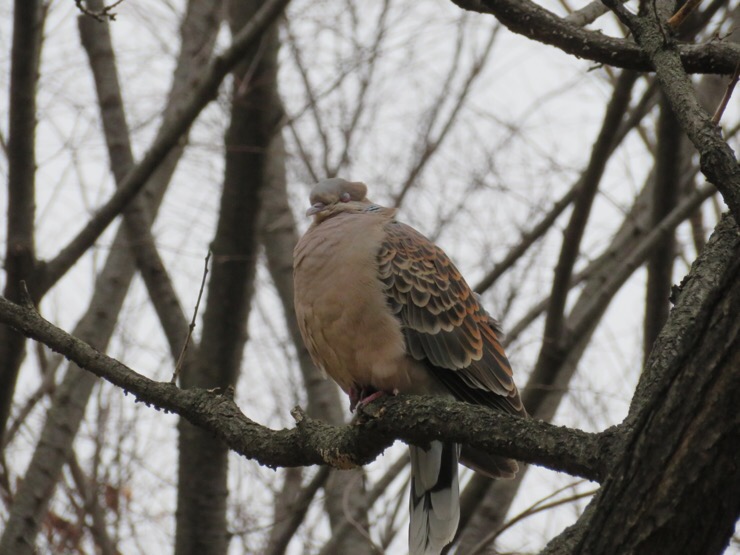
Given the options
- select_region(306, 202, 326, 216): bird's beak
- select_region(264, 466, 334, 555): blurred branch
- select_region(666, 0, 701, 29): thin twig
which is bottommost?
select_region(264, 466, 334, 555): blurred branch

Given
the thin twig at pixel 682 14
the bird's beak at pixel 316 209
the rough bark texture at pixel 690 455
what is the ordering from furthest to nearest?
1. the bird's beak at pixel 316 209
2. the thin twig at pixel 682 14
3. the rough bark texture at pixel 690 455

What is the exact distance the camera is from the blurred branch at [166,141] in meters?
4.27

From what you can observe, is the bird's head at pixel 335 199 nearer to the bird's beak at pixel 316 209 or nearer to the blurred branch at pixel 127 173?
the bird's beak at pixel 316 209

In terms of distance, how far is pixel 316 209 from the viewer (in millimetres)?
4469

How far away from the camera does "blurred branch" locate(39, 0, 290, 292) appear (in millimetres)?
4266

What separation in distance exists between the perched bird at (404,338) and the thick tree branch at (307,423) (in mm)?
777

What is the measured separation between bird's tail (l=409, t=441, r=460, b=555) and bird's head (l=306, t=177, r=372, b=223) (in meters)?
1.17

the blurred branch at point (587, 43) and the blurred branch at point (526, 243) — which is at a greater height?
the blurred branch at point (526, 243)

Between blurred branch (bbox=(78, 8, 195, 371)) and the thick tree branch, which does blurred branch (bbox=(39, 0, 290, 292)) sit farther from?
the thick tree branch

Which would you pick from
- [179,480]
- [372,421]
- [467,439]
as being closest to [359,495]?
[179,480]

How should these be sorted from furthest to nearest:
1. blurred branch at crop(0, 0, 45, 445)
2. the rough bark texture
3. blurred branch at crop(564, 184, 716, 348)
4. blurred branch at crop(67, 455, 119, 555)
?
blurred branch at crop(67, 455, 119, 555) → blurred branch at crop(564, 184, 716, 348) → blurred branch at crop(0, 0, 45, 445) → the rough bark texture

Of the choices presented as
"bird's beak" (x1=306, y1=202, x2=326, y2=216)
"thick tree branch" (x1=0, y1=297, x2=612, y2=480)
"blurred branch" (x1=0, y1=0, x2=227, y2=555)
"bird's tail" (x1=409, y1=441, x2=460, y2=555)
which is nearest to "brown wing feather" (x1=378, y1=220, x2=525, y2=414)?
"bird's tail" (x1=409, y1=441, x2=460, y2=555)

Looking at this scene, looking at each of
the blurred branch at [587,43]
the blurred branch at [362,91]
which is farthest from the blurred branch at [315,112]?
the blurred branch at [587,43]

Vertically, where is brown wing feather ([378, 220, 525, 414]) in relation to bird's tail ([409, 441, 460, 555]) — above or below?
above
